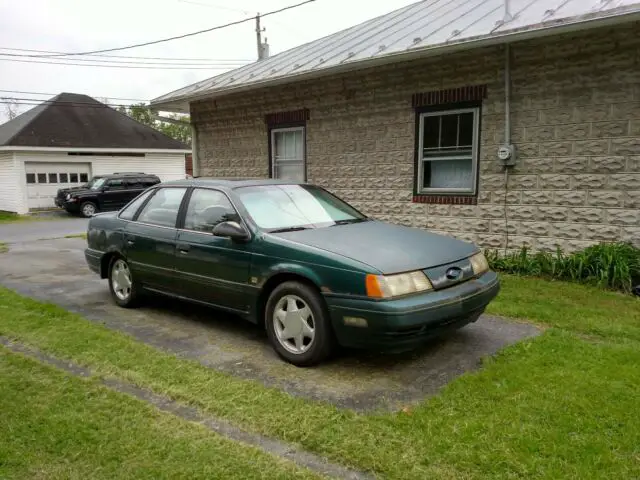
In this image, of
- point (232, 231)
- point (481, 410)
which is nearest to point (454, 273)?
point (481, 410)

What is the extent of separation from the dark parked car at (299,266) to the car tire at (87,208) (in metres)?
16.5

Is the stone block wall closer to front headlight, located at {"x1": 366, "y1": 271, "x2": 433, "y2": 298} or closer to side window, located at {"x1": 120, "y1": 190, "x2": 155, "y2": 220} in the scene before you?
front headlight, located at {"x1": 366, "y1": 271, "x2": 433, "y2": 298}

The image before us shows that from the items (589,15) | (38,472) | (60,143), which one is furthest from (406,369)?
(60,143)

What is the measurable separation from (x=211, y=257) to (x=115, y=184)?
18.5 metres

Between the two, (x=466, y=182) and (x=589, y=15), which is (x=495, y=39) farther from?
(x=466, y=182)

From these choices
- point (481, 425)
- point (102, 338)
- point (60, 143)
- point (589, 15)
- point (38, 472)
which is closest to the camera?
point (38, 472)

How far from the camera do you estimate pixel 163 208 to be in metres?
5.59

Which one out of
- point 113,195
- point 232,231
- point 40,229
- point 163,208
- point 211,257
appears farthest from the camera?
point 113,195

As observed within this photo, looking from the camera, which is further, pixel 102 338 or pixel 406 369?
pixel 102 338

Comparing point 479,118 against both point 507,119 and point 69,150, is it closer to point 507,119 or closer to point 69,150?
point 507,119

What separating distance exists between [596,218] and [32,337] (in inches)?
265

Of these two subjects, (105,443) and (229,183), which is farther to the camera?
(229,183)

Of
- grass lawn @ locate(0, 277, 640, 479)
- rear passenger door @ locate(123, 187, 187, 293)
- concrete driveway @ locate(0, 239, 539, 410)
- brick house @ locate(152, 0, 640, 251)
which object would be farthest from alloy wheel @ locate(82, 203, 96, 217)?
grass lawn @ locate(0, 277, 640, 479)

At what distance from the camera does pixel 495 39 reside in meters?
6.71
